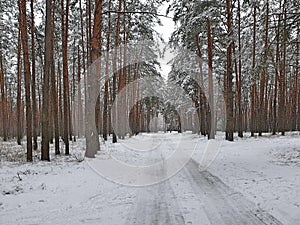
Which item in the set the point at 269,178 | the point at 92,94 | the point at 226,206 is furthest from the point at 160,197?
the point at 92,94

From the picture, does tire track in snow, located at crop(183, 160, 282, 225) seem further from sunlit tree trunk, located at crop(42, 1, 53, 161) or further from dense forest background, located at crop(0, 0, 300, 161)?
sunlit tree trunk, located at crop(42, 1, 53, 161)

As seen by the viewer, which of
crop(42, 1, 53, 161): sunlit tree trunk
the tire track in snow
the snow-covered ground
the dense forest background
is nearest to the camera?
the tire track in snow

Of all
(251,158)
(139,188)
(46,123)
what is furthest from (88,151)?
(251,158)

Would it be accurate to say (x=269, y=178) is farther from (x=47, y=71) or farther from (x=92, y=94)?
(x=47, y=71)

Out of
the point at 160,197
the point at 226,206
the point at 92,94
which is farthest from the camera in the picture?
the point at 92,94

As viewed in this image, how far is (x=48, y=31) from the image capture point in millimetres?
11328

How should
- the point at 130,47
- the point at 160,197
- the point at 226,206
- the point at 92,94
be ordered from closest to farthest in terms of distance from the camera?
the point at 226,206 < the point at 160,197 < the point at 92,94 < the point at 130,47

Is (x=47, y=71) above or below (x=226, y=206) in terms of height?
above

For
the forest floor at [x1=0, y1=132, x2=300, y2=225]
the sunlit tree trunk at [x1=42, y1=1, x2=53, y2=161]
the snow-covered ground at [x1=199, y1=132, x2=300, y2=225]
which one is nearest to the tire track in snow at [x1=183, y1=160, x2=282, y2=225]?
the forest floor at [x1=0, y1=132, x2=300, y2=225]

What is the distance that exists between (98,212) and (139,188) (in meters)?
1.97

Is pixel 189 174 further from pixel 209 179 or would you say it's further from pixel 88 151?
pixel 88 151

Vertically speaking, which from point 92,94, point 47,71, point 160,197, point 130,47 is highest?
point 130,47

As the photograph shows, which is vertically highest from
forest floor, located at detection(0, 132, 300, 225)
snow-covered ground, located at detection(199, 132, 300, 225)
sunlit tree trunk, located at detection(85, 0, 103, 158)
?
sunlit tree trunk, located at detection(85, 0, 103, 158)

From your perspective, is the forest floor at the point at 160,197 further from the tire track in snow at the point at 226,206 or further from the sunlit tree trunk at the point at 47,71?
the sunlit tree trunk at the point at 47,71
